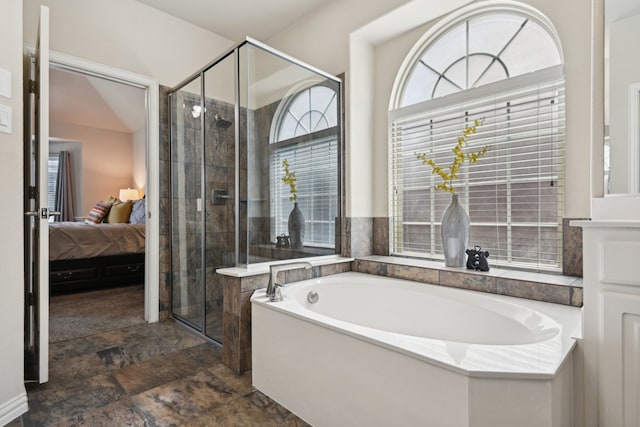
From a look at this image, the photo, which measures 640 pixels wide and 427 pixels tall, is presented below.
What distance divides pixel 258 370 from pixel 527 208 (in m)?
1.85

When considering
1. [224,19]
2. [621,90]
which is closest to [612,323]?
[621,90]

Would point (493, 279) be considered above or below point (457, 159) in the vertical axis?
below

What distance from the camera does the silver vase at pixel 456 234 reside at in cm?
221

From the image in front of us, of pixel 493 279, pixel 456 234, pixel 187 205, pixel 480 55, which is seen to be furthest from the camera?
pixel 187 205

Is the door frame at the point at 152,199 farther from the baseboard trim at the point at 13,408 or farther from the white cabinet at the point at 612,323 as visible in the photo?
the white cabinet at the point at 612,323

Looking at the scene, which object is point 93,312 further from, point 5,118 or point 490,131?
point 490,131

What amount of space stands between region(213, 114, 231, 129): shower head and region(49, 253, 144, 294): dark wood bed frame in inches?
104

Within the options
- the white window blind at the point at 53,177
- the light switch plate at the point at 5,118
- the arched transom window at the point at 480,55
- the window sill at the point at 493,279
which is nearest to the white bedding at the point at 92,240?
the light switch plate at the point at 5,118

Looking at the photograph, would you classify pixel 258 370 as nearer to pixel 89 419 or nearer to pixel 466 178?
pixel 89 419

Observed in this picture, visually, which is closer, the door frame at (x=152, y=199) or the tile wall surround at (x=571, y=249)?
the tile wall surround at (x=571, y=249)

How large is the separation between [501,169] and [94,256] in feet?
14.0

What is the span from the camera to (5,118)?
5.09 ft

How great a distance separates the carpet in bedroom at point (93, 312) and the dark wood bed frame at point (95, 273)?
0.33 feet

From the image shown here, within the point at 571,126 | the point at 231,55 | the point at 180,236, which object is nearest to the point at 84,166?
the point at 180,236
